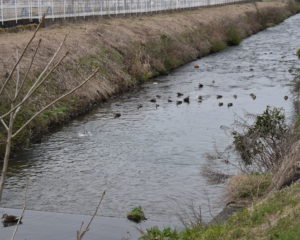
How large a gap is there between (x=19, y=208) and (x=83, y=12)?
100 ft

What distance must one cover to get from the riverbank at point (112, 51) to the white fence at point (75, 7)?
1497 mm

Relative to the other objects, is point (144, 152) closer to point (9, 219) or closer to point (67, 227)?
point (67, 227)

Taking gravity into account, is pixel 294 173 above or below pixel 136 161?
above

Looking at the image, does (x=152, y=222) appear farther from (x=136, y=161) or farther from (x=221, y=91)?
(x=221, y=91)

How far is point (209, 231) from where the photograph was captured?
30.7 feet

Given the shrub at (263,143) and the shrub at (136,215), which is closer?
the shrub at (136,215)

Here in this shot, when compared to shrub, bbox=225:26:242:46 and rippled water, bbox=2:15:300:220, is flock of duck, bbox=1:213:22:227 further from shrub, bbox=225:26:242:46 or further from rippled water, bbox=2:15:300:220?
shrub, bbox=225:26:242:46

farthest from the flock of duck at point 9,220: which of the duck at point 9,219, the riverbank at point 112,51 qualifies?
the riverbank at point 112,51

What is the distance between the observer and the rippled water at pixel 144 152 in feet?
45.8

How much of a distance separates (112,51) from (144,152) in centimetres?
1476

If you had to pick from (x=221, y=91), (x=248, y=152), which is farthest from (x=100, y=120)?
(x=248, y=152)

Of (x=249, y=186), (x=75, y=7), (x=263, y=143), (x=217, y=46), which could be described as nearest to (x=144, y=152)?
(x=263, y=143)

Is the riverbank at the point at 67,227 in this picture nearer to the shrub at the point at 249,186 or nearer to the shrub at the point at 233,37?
the shrub at the point at 249,186

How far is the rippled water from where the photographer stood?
1397cm
